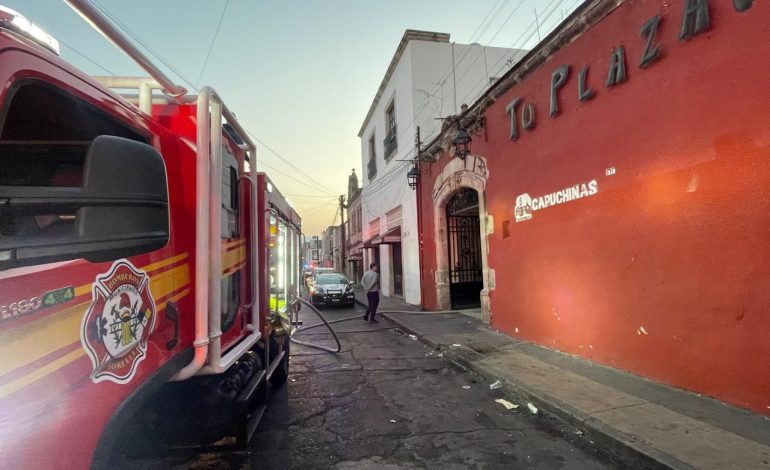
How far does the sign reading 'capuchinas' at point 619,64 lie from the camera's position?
4.66 meters

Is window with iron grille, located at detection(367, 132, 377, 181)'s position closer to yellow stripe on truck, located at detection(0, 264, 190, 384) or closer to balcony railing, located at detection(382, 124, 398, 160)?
balcony railing, located at detection(382, 124, 398, 160)

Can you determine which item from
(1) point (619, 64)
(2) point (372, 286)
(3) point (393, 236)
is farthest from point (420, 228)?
(1) point (619, 64)

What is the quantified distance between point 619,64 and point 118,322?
641 cm

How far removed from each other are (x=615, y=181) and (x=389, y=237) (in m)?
12.9

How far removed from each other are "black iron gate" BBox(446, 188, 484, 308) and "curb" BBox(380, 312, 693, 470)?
762cm

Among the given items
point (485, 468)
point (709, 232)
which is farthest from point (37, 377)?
point (709, 232)

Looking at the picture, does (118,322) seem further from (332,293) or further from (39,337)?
(332,293)

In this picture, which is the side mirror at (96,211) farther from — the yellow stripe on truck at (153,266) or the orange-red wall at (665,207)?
the orange-red wall at (665,207)

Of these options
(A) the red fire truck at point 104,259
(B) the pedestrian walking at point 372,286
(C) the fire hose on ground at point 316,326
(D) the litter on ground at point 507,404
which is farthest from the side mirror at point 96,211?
(B) the pedestrian walking at point 372,286

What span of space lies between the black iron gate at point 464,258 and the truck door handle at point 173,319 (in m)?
11.5

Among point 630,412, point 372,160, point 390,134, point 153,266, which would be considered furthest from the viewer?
point 372,160

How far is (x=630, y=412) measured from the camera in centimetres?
448

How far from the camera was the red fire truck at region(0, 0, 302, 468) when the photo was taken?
1.42 metres

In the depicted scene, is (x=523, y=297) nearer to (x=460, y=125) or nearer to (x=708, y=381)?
(x=708, y=381)
